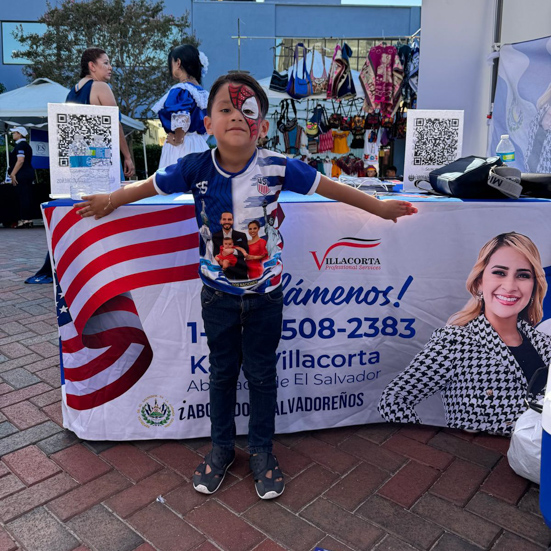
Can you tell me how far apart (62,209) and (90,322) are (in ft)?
1.73

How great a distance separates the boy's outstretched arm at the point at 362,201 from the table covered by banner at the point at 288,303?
0.19 m

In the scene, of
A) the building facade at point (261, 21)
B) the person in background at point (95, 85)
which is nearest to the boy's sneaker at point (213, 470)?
the person in background at point (95, 85)

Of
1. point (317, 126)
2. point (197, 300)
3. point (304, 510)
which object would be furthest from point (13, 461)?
point (317, 126)

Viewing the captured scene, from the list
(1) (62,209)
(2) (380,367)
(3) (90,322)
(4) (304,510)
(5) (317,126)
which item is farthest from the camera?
(5) (317,126)

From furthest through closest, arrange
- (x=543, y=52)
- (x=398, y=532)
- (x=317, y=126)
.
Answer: (x=317, y=126), (x=543, y=52), (x=398, y=532)

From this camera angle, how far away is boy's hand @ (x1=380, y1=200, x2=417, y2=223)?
2201mm

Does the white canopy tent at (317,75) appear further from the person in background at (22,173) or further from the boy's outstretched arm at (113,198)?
the boy's outstretched arm at (113,198)

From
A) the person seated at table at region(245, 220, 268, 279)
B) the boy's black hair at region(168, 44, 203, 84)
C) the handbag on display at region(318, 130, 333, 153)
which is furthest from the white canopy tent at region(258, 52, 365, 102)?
the person seated at table at region(245, 220, 268, 279)

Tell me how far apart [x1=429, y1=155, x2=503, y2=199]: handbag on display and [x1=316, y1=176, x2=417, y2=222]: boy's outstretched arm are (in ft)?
1.18

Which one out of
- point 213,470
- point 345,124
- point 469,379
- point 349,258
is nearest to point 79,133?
point 349,258

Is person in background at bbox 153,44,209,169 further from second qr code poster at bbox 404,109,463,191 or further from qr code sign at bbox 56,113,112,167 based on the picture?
second qr code poster at bbox 404,109,463,191

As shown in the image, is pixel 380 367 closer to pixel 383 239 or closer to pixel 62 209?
pixel 383 239

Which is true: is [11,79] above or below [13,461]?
above

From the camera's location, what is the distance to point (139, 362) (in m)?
2.43
